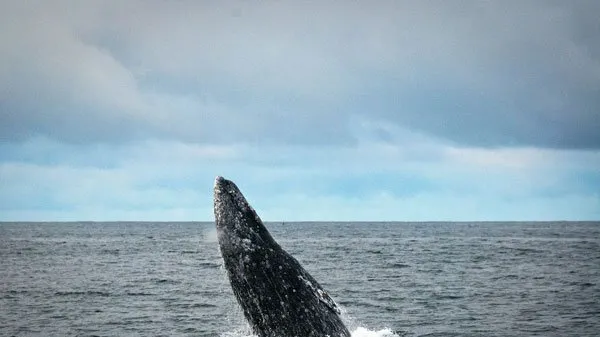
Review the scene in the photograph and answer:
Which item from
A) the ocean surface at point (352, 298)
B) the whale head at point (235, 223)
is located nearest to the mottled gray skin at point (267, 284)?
the whale head at point (235, 223)

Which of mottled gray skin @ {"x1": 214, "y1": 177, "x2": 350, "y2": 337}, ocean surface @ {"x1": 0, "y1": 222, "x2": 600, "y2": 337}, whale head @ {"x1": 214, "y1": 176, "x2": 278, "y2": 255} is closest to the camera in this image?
mottled gray skin @ {"x1": 214, "y1": 177, "x2": 350, "y2": 337}

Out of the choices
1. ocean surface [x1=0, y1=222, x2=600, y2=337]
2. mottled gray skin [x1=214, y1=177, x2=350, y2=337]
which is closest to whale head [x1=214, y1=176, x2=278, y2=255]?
mottled gray skin [x1=214, y1=177, x2=350, y2=337]

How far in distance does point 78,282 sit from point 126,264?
15.6 metres

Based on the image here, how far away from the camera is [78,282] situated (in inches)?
1657

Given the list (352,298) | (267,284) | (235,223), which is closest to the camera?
(267,284)

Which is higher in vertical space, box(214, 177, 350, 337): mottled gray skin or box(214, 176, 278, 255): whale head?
box(214, 176, 278, 255): whale head

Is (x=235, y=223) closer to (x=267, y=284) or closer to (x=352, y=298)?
(x=267, y=284)

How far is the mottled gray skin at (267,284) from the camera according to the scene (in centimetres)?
736

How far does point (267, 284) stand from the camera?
24.3 ft

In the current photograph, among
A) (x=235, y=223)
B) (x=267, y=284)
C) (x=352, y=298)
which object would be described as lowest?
(x=352, y=298)

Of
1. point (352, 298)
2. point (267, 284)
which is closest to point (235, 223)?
point (267, 284)

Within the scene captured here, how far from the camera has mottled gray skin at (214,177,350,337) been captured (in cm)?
736

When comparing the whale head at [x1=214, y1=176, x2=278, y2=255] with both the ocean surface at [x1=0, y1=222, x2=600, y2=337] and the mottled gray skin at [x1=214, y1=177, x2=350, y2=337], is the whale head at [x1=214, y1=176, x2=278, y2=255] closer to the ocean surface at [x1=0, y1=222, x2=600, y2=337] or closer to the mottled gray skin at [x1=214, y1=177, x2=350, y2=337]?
the mottled gray skin at [x1=214, y1=177, x2=350, y2=337]

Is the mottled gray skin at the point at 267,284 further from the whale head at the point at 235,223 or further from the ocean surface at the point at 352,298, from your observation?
the ocean surface at the point at 352,298
